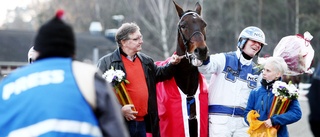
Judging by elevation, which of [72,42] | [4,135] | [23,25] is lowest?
[4,135]

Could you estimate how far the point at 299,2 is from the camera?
4025cm

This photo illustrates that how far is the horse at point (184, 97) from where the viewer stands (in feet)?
23.6

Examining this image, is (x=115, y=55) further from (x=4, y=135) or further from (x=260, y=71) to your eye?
(x=4, y=135)

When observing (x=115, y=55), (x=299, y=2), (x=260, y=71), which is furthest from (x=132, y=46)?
(x=299, y=2)

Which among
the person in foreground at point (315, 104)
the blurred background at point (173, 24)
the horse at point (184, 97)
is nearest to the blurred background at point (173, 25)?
the blurred background at point (173, 24)

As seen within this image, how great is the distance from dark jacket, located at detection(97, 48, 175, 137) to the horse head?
27 cm

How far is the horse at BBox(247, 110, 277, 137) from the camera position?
6.64 m

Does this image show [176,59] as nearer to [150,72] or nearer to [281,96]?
[150,72]

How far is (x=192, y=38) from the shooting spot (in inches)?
275

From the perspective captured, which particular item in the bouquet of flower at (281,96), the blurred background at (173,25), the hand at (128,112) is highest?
the blurred background at (173,25)

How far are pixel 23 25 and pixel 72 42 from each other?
81842 mm

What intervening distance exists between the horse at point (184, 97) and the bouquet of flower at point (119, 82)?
738mm

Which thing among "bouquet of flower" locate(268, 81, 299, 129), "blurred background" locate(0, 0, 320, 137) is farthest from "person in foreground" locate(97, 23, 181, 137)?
"blurred background" locate(0, 0, 320, 137)

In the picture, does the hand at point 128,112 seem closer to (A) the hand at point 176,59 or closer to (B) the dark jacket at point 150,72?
(B) the dark jacket at point 150,72
